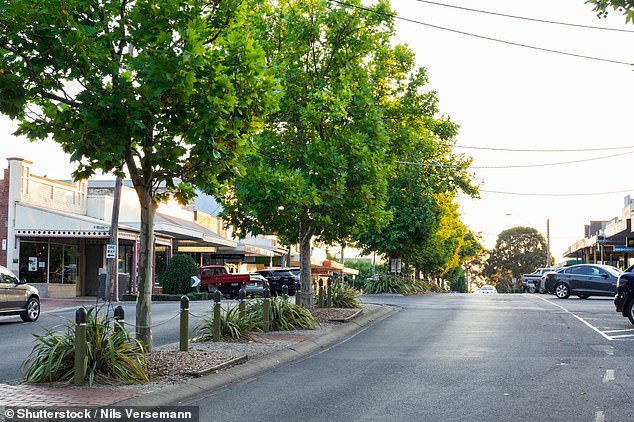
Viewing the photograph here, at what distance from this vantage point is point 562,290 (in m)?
37.0

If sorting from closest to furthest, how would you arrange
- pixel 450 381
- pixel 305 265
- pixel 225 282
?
pixel 450 381 < pixel 305 265 < pixel 225 282

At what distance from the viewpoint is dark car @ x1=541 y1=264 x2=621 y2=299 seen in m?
35.0

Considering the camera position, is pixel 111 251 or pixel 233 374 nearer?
pixel 233 374

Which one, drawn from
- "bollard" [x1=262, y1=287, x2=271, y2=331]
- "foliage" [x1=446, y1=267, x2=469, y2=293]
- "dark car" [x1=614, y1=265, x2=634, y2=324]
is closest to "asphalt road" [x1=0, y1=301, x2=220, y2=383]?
"bollard" [x1=262, y1=287, x2=271, y2=331]

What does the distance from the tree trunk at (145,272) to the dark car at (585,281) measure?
2742cm

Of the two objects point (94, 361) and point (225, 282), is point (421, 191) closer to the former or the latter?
point (225, 282)

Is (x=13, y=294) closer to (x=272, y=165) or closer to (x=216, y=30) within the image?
(x=272, y=165)

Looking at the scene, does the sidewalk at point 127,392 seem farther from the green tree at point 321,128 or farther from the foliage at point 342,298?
the foliage at point 342,298

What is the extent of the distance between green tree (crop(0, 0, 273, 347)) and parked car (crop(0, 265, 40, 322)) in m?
10.7

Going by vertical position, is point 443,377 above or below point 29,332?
below

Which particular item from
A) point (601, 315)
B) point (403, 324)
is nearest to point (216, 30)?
point (403, 324)

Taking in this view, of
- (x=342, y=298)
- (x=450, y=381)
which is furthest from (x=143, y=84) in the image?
(x=342, y=298)

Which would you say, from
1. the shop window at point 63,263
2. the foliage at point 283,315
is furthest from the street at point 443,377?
the shop window at point 63,263

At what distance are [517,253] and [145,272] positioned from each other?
96429mm
